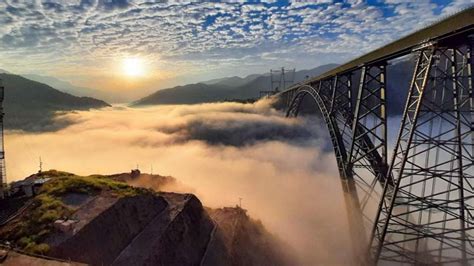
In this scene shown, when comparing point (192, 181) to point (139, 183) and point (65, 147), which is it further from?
point (65, 147)

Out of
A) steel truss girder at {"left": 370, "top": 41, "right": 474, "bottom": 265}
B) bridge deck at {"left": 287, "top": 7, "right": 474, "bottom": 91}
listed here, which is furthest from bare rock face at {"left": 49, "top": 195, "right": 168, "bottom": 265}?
bridge deck at {"left": 287, "top": 7, "right": 474, "bottom": 91}

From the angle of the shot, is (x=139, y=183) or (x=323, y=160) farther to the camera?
(x=323, y=160)

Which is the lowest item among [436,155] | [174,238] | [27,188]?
[174,238]

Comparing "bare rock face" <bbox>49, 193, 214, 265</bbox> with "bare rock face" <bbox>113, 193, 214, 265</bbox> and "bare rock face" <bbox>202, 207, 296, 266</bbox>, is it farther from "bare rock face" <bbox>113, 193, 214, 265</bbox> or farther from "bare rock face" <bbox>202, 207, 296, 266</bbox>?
"bare rock face" <bbox>202, 207, 296, 266</bbox>

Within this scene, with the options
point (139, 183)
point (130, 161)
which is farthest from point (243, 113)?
point (139, 183)

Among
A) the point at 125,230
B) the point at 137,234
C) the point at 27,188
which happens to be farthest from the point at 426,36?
the point at 27,188

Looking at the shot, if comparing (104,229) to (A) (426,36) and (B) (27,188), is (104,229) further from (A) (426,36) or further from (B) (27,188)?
(A) (426,36)

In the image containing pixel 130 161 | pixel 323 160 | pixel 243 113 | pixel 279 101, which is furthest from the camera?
pixel 243 113

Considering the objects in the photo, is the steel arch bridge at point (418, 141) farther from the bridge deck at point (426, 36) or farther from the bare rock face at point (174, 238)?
the bare rock face at point (174, 238)
